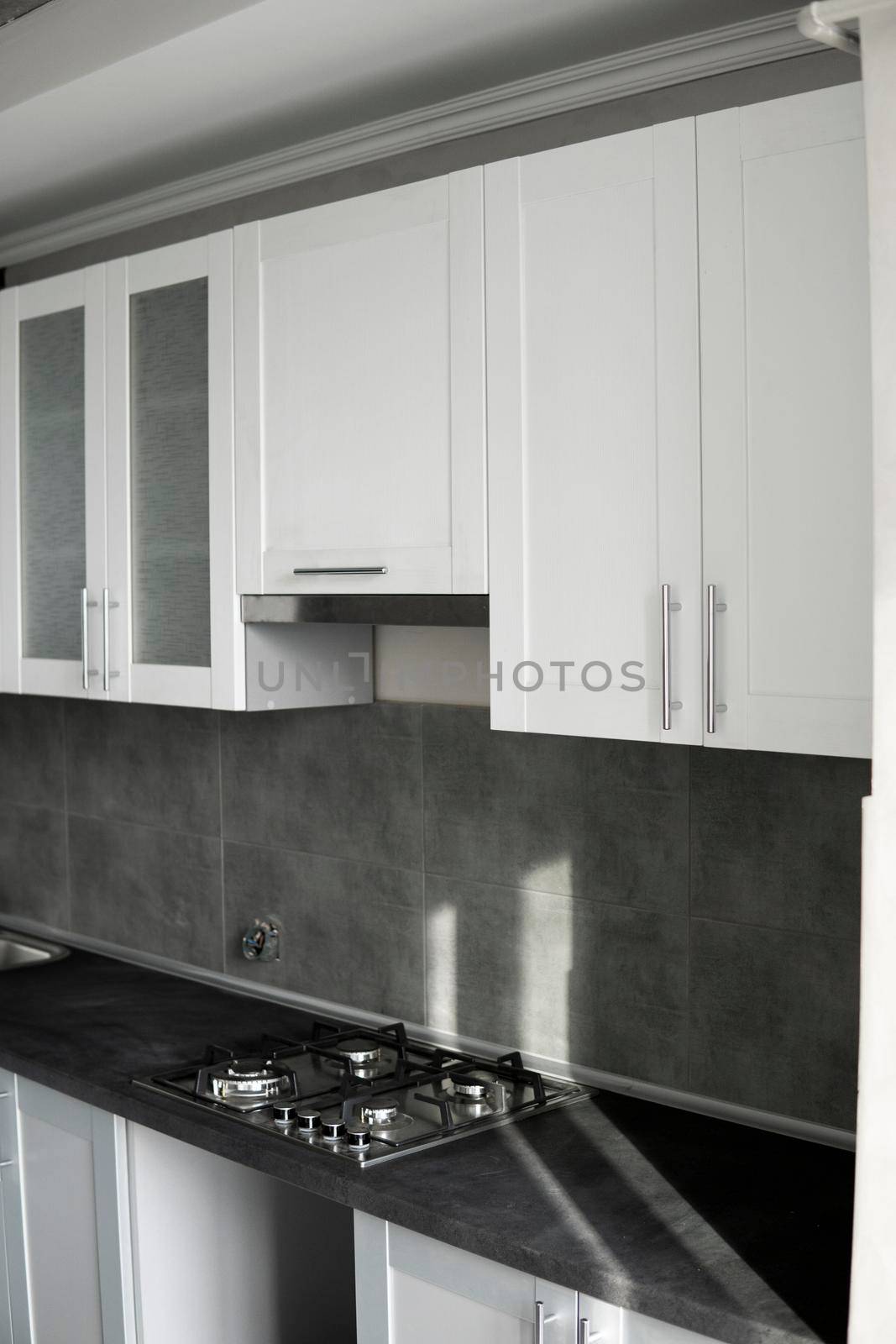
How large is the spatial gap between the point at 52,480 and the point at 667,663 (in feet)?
5.21

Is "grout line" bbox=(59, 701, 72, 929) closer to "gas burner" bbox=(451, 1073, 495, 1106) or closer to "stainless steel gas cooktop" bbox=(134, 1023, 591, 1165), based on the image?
"stainless steel gas cooktop" bbox=(134, 1023, 591, 1165)

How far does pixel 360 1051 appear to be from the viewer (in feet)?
8.47

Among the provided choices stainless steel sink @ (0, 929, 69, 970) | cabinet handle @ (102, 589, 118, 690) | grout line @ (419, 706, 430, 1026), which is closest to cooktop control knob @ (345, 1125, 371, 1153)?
grout line @ (419, 706, 430, 1026)

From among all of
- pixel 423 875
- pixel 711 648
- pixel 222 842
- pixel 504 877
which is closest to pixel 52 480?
pixel 222 842

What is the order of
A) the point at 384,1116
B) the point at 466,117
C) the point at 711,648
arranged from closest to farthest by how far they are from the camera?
the point at 711,648 → the point at 384,1116 → the point at 466,117

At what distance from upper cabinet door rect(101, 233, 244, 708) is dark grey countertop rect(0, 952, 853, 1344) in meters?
0.71

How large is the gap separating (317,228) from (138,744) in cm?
151

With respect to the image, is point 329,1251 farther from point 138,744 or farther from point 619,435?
point 619,435

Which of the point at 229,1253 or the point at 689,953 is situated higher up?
the point at 689,953

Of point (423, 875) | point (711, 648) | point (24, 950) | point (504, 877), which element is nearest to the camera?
point (711, 648)

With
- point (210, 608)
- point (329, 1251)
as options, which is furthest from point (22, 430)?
point (329, 1251)

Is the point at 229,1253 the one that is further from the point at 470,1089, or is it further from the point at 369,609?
the point at 369,609

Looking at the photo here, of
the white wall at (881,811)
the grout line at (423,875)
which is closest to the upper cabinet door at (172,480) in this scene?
the grout line at (423,875)

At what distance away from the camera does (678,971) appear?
2.29 meters
